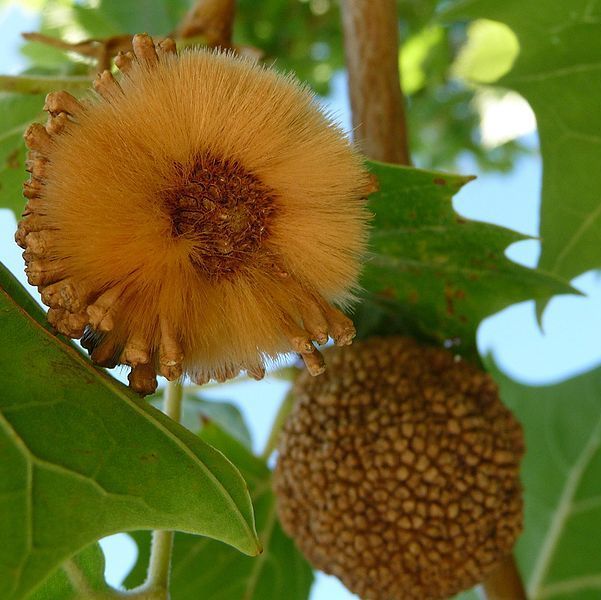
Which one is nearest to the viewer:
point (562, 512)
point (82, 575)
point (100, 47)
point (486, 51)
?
point (82, 575)

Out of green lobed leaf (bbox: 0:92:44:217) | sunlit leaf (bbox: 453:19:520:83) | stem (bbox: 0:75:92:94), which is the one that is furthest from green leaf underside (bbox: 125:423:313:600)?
sunlit leaf (bbox: 453:19:520:83)

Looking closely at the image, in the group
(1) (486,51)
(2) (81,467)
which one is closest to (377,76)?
(2) (81,467)

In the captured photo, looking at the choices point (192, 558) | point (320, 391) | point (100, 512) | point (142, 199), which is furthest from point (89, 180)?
point (192, 558)

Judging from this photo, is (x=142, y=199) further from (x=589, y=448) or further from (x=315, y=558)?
(x=589, y=448)

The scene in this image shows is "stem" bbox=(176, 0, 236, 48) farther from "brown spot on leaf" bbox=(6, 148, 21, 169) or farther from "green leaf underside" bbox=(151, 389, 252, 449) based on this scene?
"green leaf underside" bbox=(151, 389, 252, 449)

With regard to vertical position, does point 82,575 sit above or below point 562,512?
below

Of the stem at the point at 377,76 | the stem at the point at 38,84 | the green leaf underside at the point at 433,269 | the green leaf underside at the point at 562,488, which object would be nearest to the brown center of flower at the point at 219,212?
the green leaf underside at the point at 433,269

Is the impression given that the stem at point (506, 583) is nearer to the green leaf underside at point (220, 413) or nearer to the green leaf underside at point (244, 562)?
the green leaf underside at point (244, 562)

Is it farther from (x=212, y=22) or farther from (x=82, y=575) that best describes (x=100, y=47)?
(x=82, y=575)
